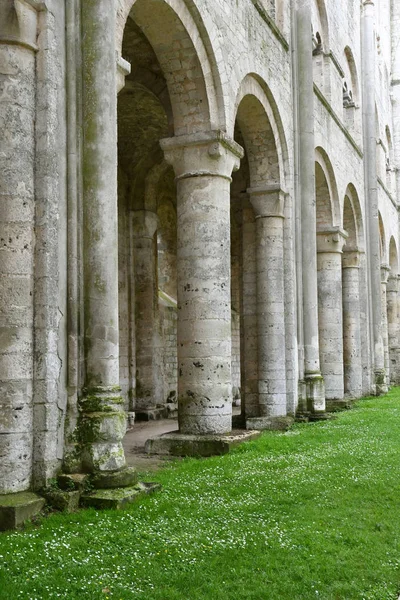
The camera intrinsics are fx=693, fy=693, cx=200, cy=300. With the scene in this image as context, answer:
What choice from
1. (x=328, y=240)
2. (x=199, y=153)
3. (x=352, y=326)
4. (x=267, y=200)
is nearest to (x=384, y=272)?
(x=352, y=326)

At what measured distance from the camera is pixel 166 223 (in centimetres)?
1803

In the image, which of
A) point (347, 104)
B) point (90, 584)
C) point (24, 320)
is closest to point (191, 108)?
point (24, 320)

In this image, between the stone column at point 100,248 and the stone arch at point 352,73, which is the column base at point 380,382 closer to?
the stone arch at point 352,73

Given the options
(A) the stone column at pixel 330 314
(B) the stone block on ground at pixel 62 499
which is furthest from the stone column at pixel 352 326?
(B) the stone block on ground at pixel 62 499

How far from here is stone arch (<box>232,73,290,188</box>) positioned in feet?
36.6

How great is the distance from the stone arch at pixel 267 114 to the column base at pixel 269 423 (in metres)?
4.08

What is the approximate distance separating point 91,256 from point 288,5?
9312 mm

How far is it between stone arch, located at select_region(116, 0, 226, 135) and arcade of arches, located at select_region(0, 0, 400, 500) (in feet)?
0.08

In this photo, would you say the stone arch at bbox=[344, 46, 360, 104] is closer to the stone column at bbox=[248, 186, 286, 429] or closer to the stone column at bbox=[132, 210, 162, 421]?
the stone column at bbox=[132, 210, 162, 421]

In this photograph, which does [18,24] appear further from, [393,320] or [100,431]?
[393,320]

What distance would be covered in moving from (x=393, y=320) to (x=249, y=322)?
58.7 ft

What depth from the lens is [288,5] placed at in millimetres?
13445

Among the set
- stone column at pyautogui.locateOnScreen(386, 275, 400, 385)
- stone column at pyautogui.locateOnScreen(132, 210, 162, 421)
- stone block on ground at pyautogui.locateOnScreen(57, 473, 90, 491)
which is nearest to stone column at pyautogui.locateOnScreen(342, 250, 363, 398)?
Answer: stone column at pyautogui.locateOnScreen(132, 210, 162, 421)

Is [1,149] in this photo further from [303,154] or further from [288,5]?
[288,5]
